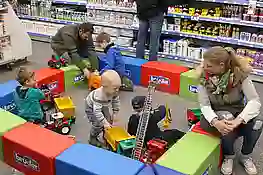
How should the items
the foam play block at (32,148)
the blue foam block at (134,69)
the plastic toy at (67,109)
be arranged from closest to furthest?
the foam play block at (32,148), the plastic toy at (67,109), the blue foam block at (134,69)

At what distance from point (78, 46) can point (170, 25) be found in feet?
4.48

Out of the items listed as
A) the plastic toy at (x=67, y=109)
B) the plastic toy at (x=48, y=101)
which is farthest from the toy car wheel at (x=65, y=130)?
the plastic toy at (x=48, y=101)

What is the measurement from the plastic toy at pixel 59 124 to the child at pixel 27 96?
136 millimetres

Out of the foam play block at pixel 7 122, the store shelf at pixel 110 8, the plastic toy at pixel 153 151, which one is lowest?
the plastic toy at pixel 153 151

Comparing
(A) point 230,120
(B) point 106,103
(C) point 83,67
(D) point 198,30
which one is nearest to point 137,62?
(C) point 83,67

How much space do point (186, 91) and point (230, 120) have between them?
1.61 meters

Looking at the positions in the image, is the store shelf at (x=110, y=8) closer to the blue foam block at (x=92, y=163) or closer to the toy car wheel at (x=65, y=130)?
the toy car wheel at (x=65, y=130)

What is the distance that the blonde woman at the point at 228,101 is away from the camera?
8.76ft

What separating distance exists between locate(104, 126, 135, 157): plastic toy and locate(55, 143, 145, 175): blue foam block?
29cm

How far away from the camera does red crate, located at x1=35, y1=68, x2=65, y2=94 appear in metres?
4.24

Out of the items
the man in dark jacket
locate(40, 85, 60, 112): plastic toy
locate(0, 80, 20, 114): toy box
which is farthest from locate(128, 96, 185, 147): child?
the man in dark jacket

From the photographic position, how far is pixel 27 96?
128 inches

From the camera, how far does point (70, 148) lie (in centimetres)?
256

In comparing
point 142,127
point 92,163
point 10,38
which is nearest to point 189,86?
point 142,127
